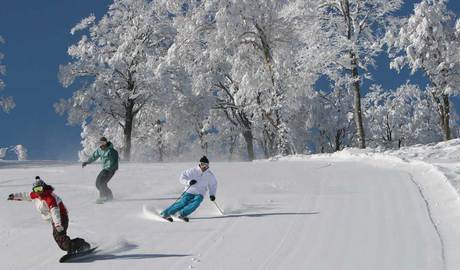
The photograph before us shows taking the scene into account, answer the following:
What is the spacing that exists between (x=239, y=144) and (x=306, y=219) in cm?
4507

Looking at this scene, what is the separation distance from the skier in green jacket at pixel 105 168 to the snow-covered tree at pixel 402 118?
1848 inches

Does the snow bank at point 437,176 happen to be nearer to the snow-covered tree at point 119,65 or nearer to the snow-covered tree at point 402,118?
the snow-covered tree at point 119,65

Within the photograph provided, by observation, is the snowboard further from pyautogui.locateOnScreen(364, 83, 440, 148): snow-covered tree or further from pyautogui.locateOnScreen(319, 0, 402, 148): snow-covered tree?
pyautogui.locateOnScreen(364, 83, 440, 148): snow-covered tree

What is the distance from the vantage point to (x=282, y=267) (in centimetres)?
890

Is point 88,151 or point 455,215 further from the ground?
point 88,151

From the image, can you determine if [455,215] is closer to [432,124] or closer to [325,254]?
[325,254]

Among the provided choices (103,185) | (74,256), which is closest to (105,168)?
(103,185)

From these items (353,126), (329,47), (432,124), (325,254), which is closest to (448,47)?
(329,47)

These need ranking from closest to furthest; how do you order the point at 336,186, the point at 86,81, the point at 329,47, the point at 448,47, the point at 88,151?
the point at 336,186, the point at 329,47, the point at 448,47, the point at 86,81, the point at 88,151

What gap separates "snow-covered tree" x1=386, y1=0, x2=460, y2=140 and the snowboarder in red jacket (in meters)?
28.8

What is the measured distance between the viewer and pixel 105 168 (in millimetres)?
15781

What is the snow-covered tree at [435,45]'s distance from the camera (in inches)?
1405

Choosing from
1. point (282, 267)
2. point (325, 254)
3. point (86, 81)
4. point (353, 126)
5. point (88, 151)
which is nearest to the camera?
point (282, 267)

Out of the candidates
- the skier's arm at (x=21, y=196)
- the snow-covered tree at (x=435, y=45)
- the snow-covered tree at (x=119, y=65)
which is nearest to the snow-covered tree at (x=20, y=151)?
the snow-covered tree at (x=119, y=65)
